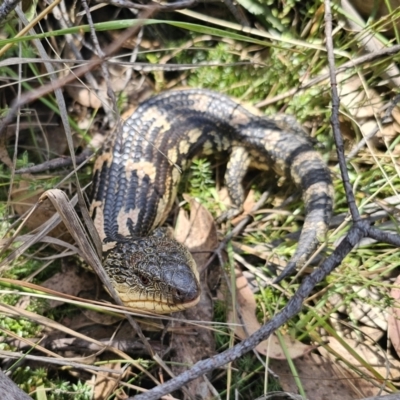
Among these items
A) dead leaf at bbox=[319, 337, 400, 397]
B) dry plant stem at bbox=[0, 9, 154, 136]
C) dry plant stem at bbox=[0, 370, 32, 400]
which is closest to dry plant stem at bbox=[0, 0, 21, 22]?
dry plant stem at bbox=[0, 9, 154, 136]

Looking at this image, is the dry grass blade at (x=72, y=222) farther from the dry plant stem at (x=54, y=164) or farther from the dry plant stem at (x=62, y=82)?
the dry plant stem at (x=54, y=164)

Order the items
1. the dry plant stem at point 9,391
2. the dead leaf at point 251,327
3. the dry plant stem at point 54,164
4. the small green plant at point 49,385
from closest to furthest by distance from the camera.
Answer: the dry plant stem at point 9,391 → the small green plant at point 49,385 → the dead leaf at point 251,327 → the dry plant stem at point 54,164

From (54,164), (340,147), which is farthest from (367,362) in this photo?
(54,164)

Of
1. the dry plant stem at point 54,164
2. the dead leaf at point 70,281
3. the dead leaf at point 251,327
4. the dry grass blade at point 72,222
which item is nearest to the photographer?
the dry grass blade at point 72,222

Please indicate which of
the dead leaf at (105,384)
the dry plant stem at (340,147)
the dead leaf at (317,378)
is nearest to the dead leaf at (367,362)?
the dead leaf at (317,378)

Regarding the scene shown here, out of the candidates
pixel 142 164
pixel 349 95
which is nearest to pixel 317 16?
pixel 349 95

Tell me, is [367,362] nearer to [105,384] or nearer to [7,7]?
[105,384]
